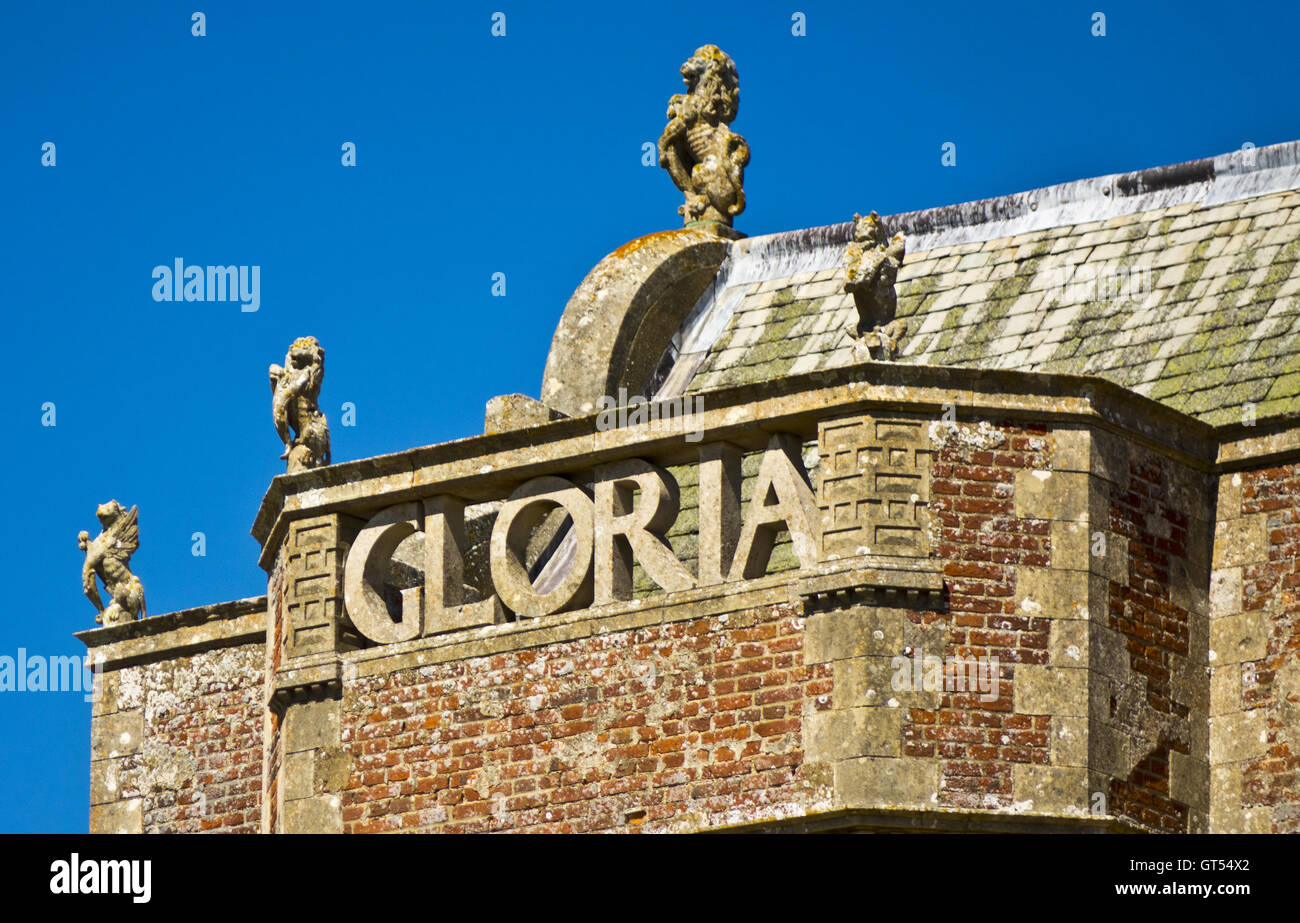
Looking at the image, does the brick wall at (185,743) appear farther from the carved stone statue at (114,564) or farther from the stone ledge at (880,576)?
the stone ledge at (880,576)

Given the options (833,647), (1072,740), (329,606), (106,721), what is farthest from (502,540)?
(106,721)

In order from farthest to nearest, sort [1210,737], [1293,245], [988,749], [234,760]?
[234,760], [1293,245], [1210,737], [988,749]

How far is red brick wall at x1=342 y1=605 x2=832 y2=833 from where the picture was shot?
65.6ft

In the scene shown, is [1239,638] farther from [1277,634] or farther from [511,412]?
[511,412]

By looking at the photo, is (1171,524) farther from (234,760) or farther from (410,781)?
(234,760)

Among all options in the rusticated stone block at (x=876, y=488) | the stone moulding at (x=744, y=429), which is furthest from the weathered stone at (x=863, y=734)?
the stone moulding at (x=744, y=429)

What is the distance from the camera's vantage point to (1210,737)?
20875 mm

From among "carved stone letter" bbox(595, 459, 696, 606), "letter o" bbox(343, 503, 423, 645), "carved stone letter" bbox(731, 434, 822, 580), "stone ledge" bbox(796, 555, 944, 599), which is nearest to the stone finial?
"carved stone letter" bbox(731, 434, 822, 580)

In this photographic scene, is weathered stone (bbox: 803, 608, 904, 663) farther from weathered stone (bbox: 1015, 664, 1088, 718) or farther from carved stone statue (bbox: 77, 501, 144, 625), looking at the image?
carved stone statue (bbox: 77, 501, 144, 625)

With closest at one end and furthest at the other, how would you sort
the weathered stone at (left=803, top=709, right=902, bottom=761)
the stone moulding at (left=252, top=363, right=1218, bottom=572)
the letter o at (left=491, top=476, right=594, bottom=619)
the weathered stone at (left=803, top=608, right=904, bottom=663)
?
1. the weathered stone at (left=803, top=709, right=902, bottom=761)
2. the weathered stone at (left=803, top=608, right=904, bottom=663)
3. the stone moulding at (left=252, top=363, right=1218, bottom=572)
4. the letter o at (left=491, top=476, right=594, bottom=619)

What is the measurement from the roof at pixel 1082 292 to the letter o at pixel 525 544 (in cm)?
294

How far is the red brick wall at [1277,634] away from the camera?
20.4 m

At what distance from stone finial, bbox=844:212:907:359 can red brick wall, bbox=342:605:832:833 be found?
1.97m

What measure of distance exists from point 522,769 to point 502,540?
5.56ft
